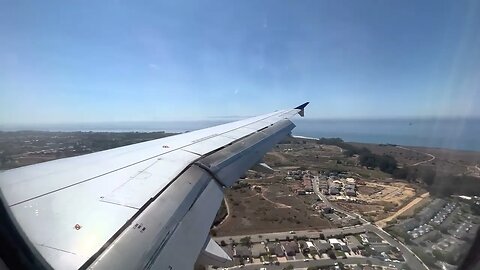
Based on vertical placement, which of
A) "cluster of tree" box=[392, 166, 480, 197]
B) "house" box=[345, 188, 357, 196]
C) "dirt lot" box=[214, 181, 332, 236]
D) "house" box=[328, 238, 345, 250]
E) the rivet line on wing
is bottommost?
"dirt lot" box=[214, 181, 332, 236]

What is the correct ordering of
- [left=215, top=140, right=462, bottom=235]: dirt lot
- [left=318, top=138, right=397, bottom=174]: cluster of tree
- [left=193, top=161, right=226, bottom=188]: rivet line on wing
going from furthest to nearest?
[left=318, top=138, right=397, bottom=174]: cluster of tree → [left=215, top=140, right=462, bottom=235]: dirt lot → [left=193, top=161, right=226, bottom=188]: rivet line on wing

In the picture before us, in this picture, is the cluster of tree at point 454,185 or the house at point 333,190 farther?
the house at point 333,190

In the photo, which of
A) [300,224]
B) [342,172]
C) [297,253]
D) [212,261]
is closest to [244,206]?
[300,224]

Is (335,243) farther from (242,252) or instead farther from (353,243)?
(242,252)

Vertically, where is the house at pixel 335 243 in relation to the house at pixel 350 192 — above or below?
below

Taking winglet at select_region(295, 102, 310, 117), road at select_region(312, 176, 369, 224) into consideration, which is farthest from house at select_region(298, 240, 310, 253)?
winglet at select_region(295, 102, 310, 117)

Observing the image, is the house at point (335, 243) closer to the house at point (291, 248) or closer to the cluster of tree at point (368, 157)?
the house at point (291, 248)

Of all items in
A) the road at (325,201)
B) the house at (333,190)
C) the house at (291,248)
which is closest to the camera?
the house at (291,248)

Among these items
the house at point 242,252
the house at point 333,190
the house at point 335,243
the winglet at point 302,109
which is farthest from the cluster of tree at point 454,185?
the house at point 333,190

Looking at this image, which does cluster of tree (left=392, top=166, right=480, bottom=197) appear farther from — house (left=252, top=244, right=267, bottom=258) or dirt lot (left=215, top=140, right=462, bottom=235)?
house (left=252, top=244, right=267, bottom=258)
